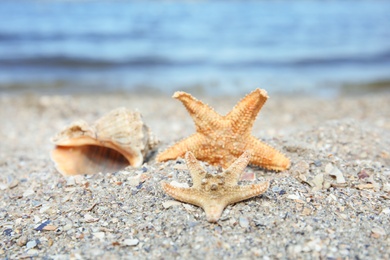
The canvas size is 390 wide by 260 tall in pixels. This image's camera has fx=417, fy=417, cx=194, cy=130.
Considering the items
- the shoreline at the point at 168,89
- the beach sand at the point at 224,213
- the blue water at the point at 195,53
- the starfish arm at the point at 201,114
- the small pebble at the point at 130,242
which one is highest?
the blue water at the point at 195,53

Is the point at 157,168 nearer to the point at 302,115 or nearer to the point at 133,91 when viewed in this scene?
the point at 302,115

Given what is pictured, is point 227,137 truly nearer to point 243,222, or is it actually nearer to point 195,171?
point 195,171

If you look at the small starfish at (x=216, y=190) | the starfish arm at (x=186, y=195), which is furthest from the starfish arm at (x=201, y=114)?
the starfish arm at (x=186, y=195)

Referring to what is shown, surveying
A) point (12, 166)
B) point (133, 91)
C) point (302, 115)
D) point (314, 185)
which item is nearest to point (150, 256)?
point (314, 185)

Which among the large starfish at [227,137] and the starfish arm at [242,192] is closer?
the starfish arm at [242,192]

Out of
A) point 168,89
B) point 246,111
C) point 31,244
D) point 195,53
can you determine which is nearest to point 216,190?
point 246,111

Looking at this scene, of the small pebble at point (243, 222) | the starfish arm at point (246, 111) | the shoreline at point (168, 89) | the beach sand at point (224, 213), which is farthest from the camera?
the shoreline at point (168, 89)

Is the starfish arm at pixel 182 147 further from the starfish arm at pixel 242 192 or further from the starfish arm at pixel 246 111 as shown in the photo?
the starfish arm at pixel 242 192
